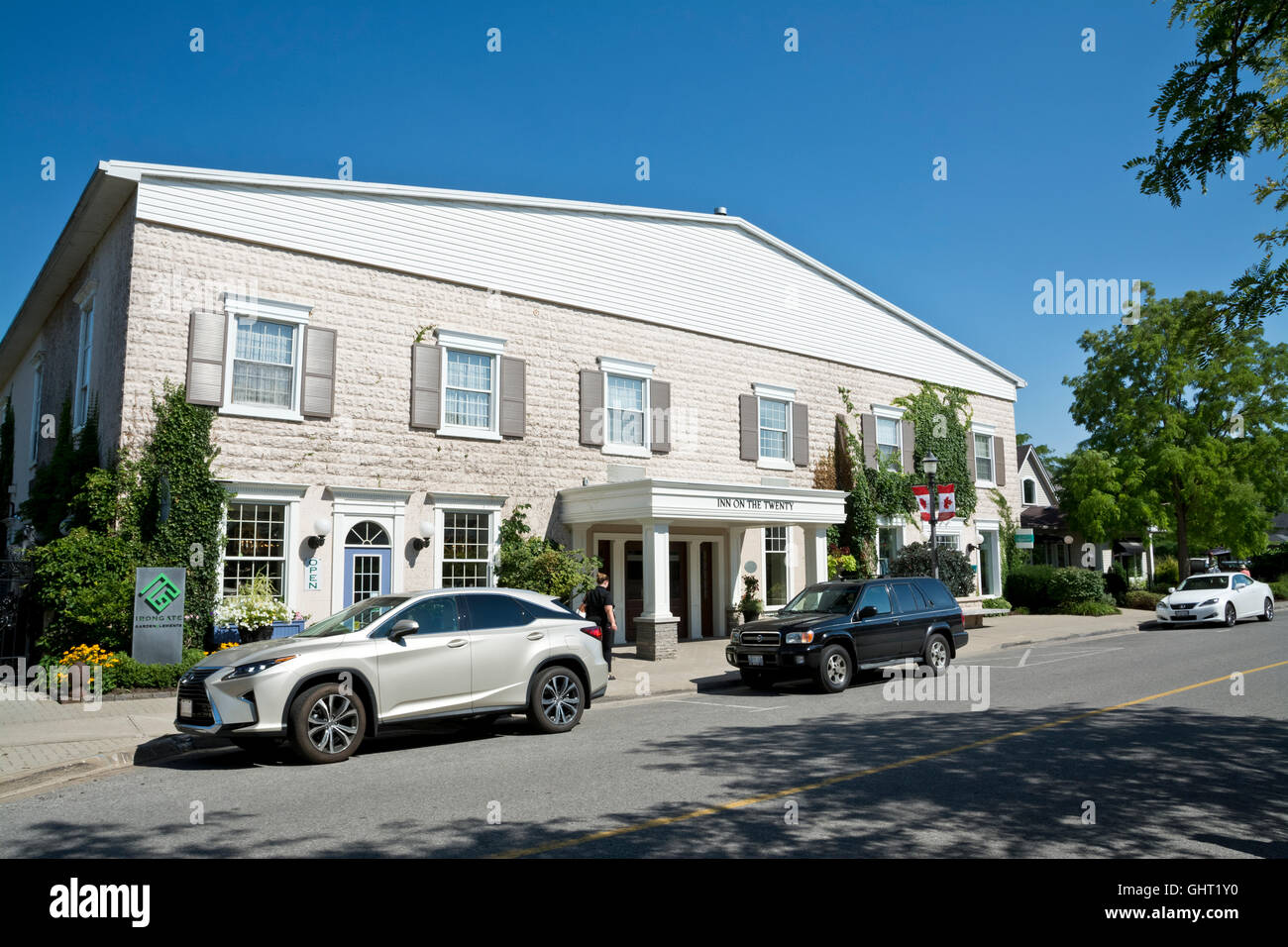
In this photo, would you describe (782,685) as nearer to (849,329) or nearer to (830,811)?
(830,811)

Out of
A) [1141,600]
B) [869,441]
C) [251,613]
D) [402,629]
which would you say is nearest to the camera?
[402,629]

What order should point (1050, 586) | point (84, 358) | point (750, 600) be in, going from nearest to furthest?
point (84, 358), point (750, 600), point (1050, 586)

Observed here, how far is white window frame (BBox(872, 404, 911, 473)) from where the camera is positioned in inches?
1046

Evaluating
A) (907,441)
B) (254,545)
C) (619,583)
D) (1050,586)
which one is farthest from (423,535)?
(1050,586)

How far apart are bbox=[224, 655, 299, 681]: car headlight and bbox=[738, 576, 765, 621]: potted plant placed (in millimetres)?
14663

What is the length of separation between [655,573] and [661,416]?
4654 mm

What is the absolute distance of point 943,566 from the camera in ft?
85.9

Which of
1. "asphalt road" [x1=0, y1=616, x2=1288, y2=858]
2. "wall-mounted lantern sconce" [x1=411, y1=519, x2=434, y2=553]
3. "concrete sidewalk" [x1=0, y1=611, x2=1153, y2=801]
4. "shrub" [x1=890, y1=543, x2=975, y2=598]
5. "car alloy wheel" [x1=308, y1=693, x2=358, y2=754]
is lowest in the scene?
"concrete sidewalk" [x1=0, y1=611, x2=1153, y2=801]

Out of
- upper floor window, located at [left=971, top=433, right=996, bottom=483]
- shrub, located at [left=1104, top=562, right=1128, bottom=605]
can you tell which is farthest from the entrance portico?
shrub, located at [left=1104, top=562, right=1128, bottom=605]

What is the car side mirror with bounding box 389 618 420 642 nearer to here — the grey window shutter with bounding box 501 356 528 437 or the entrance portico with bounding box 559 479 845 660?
the entrance portico with bounding box 559 479 845 660

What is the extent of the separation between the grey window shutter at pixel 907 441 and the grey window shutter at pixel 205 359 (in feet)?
62.8

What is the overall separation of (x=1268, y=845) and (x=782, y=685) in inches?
372

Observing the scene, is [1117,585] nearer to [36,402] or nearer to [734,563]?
[734,563]

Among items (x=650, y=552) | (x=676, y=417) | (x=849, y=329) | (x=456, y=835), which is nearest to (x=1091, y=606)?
(x=849, y=329)
